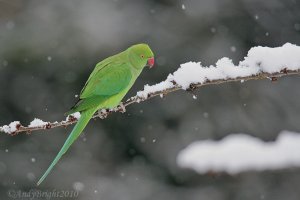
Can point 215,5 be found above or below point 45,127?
above

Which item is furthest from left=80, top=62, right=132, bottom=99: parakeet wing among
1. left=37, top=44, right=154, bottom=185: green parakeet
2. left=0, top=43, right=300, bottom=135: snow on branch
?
left=0, top=43, right=300, bottom=135: snow on branch

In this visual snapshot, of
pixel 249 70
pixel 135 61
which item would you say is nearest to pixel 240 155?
pixel 249 70

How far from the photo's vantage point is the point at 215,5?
24.3 feet

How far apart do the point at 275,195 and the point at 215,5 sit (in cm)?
281

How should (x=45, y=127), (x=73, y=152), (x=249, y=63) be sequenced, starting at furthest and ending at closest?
(x=73, y=152) → (x=45, y=127) → (x=249, y=63)

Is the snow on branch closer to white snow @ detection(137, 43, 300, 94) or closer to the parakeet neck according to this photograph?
white snow @ detection(137, 43, 300, 94)

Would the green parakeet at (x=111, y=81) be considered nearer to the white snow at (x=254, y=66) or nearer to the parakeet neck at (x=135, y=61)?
the parakeet neck at (x=135, y=61)

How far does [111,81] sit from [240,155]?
163cm

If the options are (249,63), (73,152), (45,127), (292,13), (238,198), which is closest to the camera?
(249,63)

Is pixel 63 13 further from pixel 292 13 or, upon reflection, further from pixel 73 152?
pixel 292 13

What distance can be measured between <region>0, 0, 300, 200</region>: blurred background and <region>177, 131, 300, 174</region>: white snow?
5822 mm

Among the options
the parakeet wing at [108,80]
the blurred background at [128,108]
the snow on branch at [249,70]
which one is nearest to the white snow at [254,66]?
the snow on branch at [249,70]

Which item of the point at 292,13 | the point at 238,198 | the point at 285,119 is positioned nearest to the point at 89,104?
the point at 238,198

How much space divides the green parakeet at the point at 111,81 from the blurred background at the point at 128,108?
13.6ft
